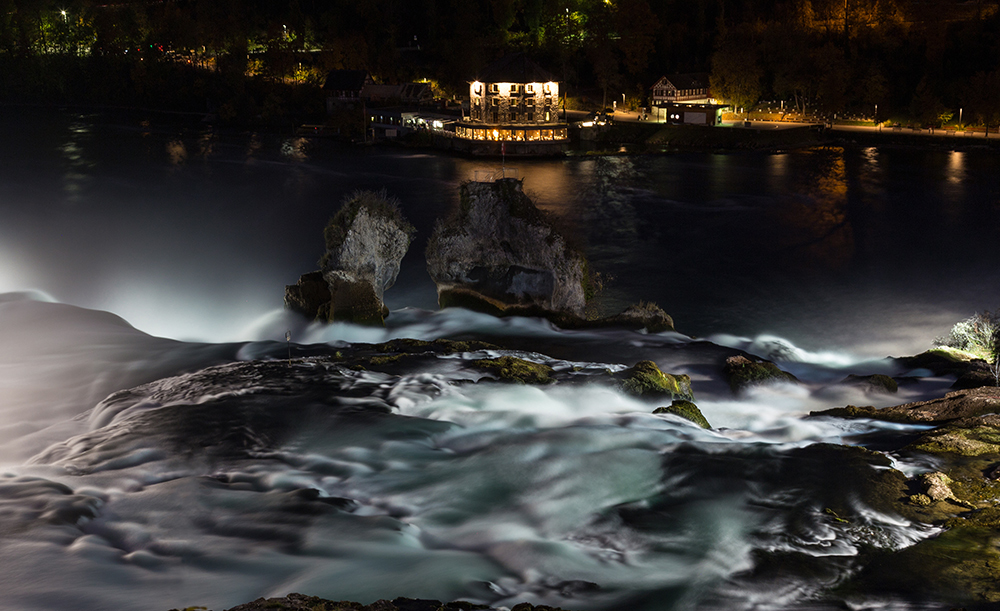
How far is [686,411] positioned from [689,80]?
2256 inches

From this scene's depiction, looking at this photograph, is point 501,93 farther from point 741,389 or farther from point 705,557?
point 705,557

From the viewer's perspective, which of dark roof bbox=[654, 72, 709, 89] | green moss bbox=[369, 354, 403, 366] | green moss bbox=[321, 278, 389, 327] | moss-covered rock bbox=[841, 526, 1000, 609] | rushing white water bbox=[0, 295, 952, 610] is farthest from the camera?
dark roof bbox=[654, 72, 709, 89]

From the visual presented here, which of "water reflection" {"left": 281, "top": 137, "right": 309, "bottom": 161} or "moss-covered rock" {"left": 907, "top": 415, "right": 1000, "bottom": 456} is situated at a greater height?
"water reflection" {"left": 281, "top": 137, "right": 309, "bottom": 161}

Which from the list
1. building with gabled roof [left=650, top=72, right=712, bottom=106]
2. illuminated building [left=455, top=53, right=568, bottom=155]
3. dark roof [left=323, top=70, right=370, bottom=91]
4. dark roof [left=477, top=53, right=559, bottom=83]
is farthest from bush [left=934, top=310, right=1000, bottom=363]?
dark roof [left=323, top=70, right=370, bottom=91]

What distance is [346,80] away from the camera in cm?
6806

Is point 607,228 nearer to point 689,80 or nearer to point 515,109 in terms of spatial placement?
point 515,109

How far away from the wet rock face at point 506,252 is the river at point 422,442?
2.83 ft

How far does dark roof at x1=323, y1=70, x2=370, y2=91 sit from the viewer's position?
67.6m

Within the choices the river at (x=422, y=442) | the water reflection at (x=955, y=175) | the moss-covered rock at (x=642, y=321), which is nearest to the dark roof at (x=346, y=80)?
the river at (x=422, y=442)

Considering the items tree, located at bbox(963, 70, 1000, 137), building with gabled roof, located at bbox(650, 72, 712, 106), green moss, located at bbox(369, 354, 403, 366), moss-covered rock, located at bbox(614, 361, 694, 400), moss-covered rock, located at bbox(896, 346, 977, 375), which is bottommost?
moss-covered rock, located at bbox(896, 346, 977, 375)

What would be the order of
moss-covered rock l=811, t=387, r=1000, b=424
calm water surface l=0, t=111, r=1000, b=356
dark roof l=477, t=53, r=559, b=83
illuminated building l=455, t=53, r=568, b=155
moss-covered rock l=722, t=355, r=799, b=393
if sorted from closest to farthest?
moss-covered rock l=811, t=387, r=1000, b=424, moss-covered rock l=722, t=355, r=799, b=393, calm water surface l=0, t=111, r=1000, b=356, dark roof l=477, t=53, r=559, b=83, illuminated building l=455, t=53, r=568, b=155

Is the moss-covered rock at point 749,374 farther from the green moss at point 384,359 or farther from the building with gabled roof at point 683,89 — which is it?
the building with gabled roof at point 683,89

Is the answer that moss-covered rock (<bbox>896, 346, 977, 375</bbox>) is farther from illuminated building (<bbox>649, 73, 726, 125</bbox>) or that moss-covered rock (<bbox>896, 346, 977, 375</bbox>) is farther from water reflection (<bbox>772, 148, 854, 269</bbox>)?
illuminated building (<bbox>649, 73, 726, 125</bbox>)

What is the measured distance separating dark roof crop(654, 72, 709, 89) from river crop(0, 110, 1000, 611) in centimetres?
3757
